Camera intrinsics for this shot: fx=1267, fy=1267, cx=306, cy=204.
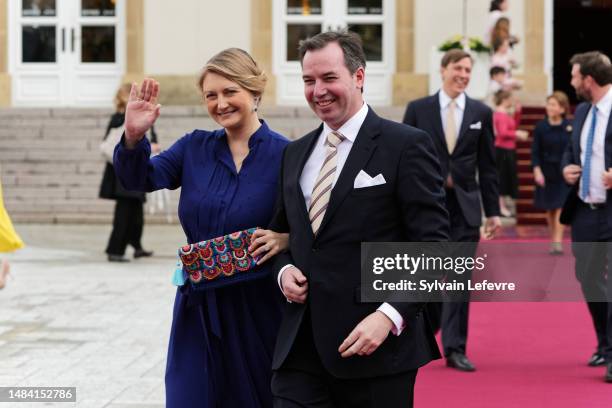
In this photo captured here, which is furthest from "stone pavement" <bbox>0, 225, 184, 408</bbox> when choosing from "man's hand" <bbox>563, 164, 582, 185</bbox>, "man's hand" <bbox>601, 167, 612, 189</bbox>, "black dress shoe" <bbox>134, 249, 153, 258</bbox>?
"man's hand" <bbox>601, 167, 612, 189</bbox>

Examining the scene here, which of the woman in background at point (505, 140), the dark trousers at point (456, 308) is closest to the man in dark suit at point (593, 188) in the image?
the dark trousers at point (456, 308)

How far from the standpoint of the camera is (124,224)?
13805mm

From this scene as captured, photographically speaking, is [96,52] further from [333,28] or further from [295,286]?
[295,286]

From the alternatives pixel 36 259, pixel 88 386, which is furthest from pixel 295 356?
pixel 36 259

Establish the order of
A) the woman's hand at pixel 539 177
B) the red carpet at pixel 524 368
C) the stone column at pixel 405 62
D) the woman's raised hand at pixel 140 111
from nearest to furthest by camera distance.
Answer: the woman's raised hand at pixel 140 111 → the red carpet at pixel 524 368 → the woman's hand at pixel 539 177 → the stone column at pixel 405 62

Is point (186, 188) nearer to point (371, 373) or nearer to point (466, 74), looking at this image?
point (371, 373)

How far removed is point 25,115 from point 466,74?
14516mm

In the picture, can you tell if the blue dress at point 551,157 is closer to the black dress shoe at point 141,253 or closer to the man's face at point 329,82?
the black dress shoe at point 141,253

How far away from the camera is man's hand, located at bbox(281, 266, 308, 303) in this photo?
13.6 ft

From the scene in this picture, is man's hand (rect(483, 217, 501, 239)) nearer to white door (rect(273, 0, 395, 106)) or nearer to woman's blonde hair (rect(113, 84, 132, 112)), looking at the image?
woman's blonde hair (rect(113, 84, 132, 112))

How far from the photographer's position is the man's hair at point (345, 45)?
415cm

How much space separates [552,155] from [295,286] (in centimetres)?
1113

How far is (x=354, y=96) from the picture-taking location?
4219 mm

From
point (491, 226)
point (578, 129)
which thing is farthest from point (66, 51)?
point (578, 129)
